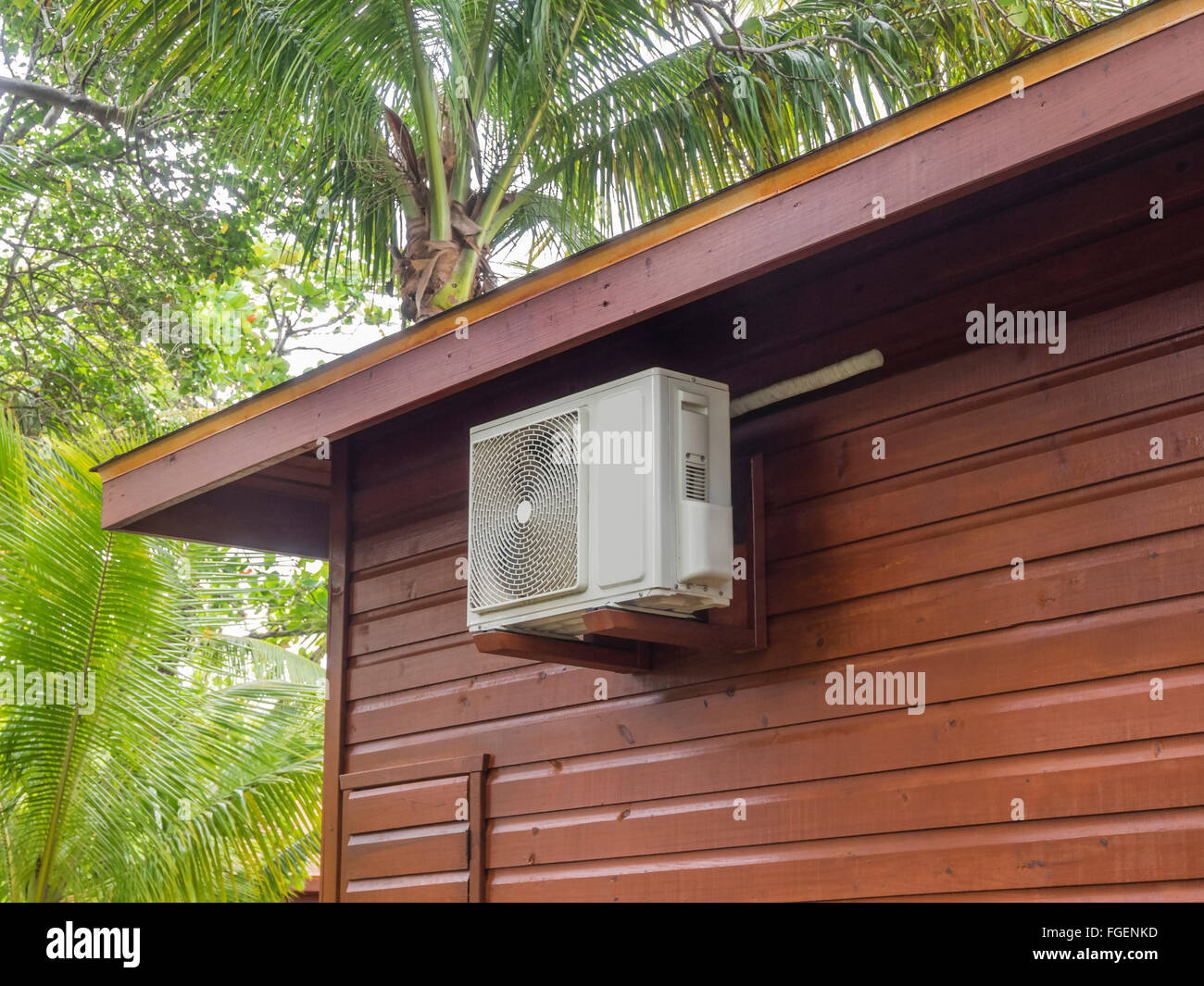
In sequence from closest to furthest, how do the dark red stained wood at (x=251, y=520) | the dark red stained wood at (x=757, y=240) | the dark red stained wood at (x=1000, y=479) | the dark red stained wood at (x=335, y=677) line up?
1. the dark red stained wood at (x=757, y=240)
2. the dark red stained wood at (x=1000, y=479)
3. the dark red stained wood at (x=335, y=677)
4. the dark red stained wood at (x=251, y=520)

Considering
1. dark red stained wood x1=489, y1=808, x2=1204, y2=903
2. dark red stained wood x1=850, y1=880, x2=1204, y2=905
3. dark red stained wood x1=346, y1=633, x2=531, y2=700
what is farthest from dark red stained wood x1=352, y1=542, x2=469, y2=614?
dark red stained wood x1=850, y1=880, x2=1204, y2=905

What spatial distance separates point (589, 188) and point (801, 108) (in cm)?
135

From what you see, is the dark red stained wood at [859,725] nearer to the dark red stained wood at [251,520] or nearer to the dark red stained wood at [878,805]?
the dark red stained wood at [878,805]

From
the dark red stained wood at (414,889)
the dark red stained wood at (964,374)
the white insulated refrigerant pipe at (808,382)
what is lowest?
the dark red stained wood at (414,889)

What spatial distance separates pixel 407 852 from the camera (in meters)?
4.57

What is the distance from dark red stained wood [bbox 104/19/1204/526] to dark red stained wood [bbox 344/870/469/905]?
1.50 meters

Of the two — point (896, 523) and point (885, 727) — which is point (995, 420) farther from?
point (885, 727)

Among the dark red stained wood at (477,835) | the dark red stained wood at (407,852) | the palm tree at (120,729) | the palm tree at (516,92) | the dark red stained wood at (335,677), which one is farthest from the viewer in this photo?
the palm tree at (516,92)

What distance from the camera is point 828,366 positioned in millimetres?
3588

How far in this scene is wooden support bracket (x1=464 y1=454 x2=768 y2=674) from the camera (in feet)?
11.3

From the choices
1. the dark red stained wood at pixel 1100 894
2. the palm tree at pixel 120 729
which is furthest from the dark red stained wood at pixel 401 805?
the palm tree at pixel 120 729

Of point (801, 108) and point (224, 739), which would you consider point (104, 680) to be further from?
point (801, 108)

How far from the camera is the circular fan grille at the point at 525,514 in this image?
140 inches

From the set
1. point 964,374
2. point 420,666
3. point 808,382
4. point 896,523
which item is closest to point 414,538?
point 420,666
